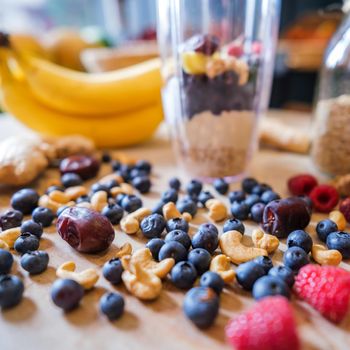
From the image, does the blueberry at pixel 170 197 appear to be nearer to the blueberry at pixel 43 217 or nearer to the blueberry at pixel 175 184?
the blueberry at pixel 175 184

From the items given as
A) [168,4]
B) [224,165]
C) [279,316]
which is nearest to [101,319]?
[279,316]

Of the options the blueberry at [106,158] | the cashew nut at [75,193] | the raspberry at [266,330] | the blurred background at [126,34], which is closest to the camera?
the raspberry at [266,330]

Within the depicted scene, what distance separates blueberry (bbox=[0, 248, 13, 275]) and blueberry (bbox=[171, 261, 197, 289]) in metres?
0.19

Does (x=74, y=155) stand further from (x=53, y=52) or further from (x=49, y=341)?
(x=53, y=52)

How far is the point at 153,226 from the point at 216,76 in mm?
300

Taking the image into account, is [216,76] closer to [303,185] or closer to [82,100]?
[303,185]

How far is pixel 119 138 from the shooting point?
94 cm

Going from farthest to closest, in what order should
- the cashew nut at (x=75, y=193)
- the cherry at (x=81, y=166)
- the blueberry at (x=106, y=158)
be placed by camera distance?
1. the blueberry at (x=106, y=158)
2. the cherry at (x=81, y=166)
3. the cashew nut at (x=75, y=193)

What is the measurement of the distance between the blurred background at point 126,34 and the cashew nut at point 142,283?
674 mm

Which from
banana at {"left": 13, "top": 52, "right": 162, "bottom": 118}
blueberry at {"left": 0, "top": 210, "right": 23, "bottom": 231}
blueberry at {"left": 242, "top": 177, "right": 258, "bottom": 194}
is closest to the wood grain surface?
blueberry at {"left": 0, "top": 210, "right": 23, "bottom": 231}

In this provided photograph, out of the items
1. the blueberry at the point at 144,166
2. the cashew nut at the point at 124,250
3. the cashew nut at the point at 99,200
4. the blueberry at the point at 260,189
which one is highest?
the cashew nut at the point at 124,250

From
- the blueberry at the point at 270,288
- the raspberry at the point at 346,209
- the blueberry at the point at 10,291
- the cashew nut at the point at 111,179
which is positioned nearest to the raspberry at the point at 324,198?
the raspberry at the point at 346,209

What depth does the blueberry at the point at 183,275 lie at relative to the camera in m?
0.40

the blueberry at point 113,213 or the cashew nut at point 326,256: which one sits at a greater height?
the cashew nut at point 326,256
